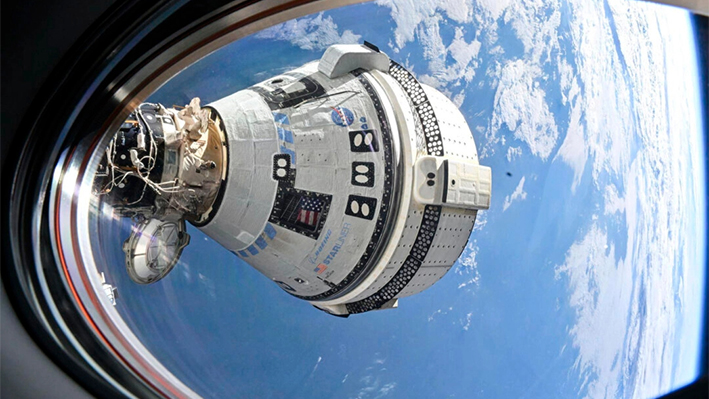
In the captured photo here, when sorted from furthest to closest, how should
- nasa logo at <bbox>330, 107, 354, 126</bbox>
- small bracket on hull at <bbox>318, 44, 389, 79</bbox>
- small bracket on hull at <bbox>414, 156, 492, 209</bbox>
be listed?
small bracket on hull at <bbox>318, 44, 389, 79</bbox> < nasa logo at <bbox>330, 107, 354, 126</bbox> < small bracket on hull at <bbox>414, 156, 492, 209</bbox>

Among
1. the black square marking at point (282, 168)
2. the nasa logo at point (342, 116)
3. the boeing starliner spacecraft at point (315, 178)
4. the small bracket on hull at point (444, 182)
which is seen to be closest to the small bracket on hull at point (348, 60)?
the boeing starliner spacecraft at point (315, 178)

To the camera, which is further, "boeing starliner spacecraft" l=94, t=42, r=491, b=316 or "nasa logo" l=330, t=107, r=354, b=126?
"nasa logo" l=330, t=107, r=354, b=126

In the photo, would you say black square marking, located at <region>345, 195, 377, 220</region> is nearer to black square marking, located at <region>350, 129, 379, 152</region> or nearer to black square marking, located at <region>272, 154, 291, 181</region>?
black square marking, located at <region>350, 129, 379, 152</region>

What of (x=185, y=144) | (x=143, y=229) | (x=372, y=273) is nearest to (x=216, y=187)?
(x=185, y=144)

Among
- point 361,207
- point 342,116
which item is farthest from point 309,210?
point 342,116

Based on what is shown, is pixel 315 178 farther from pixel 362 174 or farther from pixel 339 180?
pixel 362 174

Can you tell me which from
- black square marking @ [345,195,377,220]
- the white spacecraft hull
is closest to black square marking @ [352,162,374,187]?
the white spacecraft hull
